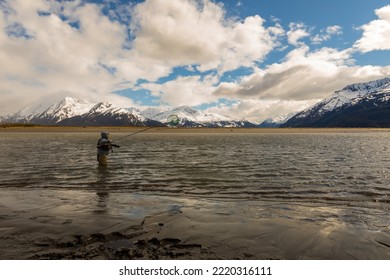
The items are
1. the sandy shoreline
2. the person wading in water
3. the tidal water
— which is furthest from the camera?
the person wading in water

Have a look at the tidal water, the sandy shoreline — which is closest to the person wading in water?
the tidal water

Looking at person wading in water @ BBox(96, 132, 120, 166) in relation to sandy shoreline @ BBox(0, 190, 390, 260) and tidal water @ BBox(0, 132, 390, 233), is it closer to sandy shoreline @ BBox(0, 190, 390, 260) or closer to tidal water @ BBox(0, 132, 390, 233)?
tidal water @ BBox(0, 132, 390, 233)

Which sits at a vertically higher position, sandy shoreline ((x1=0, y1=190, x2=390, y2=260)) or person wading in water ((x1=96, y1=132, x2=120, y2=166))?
person wading in water ((x1=96, y1=132, x2=120, y2=166))

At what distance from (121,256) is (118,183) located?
34.0 feet

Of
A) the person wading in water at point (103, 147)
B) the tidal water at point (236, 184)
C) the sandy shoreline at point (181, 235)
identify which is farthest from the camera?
the person wading in water at point (103, 147)

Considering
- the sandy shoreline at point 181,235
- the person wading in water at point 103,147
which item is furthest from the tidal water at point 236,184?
the sandy shoreline at point 181,235

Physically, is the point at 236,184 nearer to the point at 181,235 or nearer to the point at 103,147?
the point at 181,235

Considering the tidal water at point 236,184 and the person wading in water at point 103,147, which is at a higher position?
the person wading in water at point 103,147

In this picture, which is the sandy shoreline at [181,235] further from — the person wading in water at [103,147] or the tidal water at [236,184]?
the person wading in water at [103,147]

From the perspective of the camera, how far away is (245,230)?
27.9 ft

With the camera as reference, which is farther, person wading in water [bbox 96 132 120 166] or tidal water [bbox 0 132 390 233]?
person wading in water [bbox 96 132 120 166]

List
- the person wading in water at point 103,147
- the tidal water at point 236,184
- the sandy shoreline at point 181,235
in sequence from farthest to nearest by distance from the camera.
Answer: the person wading in water at point 103,147 → the tidal water at point 236,184 → the sandy shoreline at point 181,235

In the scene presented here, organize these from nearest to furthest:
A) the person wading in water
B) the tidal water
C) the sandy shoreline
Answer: the sandy shoreline, the tidal water, the person wading in water

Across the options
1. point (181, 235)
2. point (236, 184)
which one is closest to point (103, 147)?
point (236, 184)
